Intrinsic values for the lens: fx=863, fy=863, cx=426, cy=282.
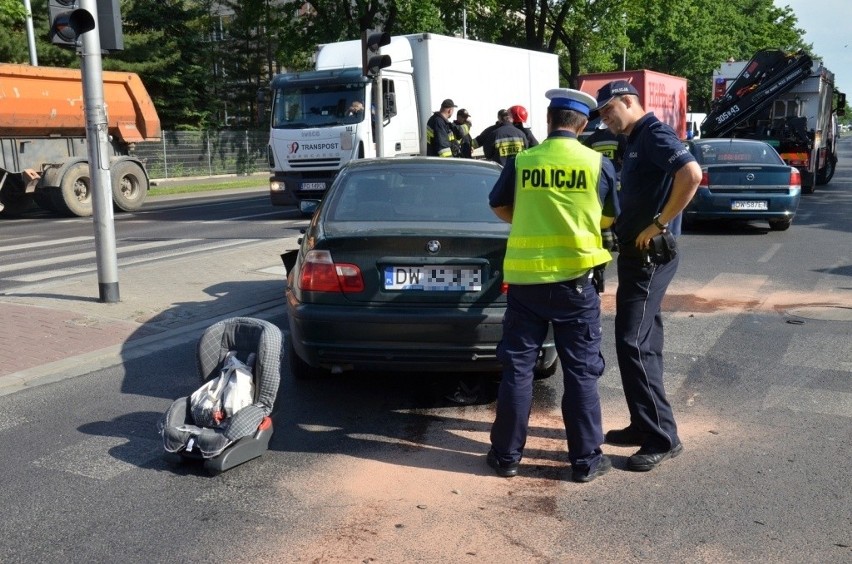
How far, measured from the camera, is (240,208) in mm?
20984

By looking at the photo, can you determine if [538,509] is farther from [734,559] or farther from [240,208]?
[240,208]

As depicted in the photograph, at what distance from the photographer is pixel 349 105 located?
54.3ft

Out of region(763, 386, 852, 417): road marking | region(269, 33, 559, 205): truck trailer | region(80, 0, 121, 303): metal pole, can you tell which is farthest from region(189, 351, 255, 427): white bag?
region(269, 33, 559, 205): truck trailer

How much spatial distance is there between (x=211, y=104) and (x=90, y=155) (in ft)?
122

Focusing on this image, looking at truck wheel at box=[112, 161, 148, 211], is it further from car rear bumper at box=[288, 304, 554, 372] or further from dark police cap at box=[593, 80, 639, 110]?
dark police cap at box=[593, 80, 639, 110]

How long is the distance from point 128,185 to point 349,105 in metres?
6.76

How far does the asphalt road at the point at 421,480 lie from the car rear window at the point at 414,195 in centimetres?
115

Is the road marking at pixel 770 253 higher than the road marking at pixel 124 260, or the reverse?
the road marking at pixel 124 260

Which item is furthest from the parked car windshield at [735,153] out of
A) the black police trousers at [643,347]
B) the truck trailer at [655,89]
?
the black police trousers at [643,347]

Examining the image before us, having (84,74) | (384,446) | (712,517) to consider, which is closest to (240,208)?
(84,74)

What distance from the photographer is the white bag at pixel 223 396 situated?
4.45 m

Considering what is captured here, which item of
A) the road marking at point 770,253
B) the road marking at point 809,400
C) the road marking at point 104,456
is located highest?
the road marking at point 770,253

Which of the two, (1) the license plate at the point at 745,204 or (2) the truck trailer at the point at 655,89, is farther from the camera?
(2) the truck trailer at the point at 655,89

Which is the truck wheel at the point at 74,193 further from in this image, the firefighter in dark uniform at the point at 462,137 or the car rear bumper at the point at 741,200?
the car rear bumper at the point at 741,200
